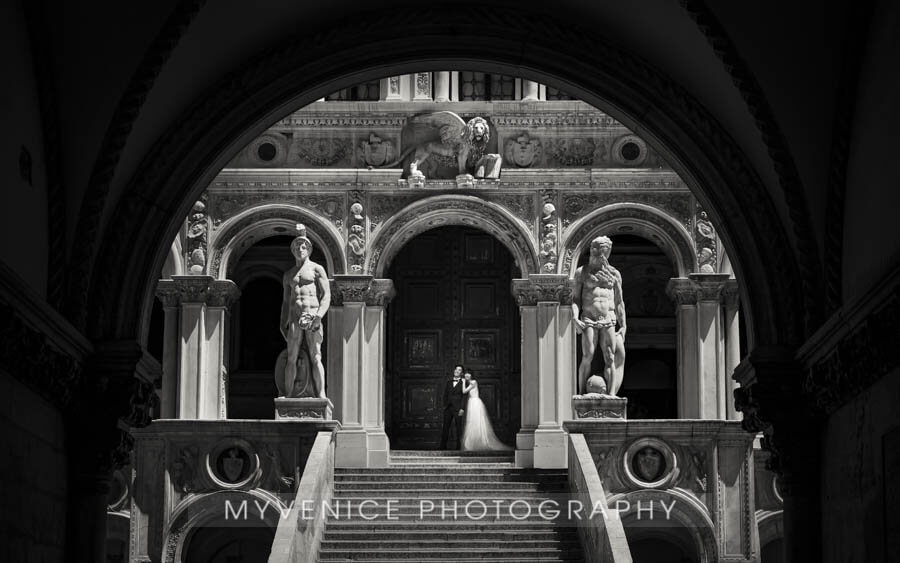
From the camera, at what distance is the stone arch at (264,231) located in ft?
82.6

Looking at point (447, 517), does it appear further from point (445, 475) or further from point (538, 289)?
point (538, 289)

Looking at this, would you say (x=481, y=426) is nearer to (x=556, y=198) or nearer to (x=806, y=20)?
(x=556, y=198)

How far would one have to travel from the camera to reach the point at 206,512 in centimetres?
2336

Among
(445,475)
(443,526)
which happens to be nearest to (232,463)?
(445,475)

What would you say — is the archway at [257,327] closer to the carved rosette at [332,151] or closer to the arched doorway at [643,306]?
the carved rosette at [332,151]

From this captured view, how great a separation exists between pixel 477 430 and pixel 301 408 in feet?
11.0

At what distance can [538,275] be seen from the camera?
82.1ft

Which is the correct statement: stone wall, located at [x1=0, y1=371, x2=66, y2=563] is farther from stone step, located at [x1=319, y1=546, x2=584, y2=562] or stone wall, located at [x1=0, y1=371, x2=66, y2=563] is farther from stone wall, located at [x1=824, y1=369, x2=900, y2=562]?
stone step, located at [x1=319, y1=546, x2=584, y2=562]

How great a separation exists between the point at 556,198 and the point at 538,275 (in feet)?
4.06

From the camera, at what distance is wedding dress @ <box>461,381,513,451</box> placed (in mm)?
24953

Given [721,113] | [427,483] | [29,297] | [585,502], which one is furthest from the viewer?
[427,483]

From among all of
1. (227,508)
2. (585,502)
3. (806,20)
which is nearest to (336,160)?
(227,508)

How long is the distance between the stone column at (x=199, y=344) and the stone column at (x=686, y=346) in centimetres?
643

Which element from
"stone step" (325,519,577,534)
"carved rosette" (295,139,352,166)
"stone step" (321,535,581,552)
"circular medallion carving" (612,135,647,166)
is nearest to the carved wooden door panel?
"carved rosette" (295,139,352,166)
